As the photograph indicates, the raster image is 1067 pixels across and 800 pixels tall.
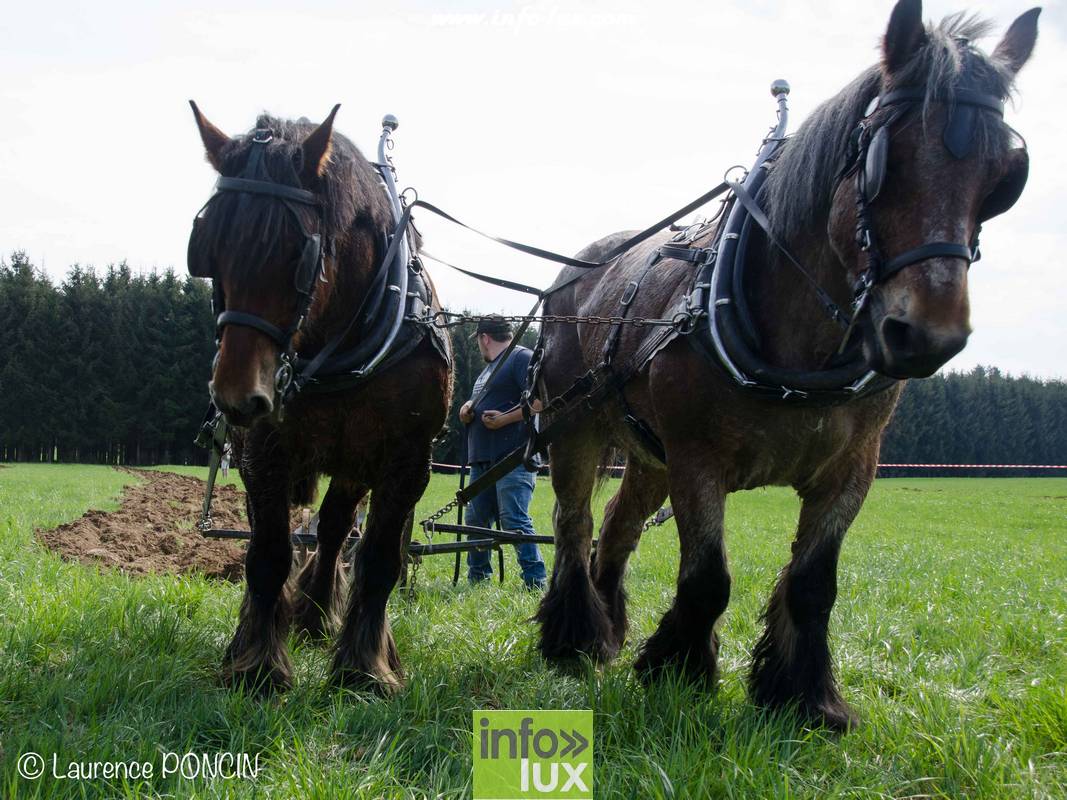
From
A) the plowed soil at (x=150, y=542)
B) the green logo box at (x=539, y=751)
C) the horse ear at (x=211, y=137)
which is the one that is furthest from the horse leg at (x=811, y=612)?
the plowed soil at (x=150, y=542)

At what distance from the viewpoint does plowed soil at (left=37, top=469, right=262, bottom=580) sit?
5820 millimetres

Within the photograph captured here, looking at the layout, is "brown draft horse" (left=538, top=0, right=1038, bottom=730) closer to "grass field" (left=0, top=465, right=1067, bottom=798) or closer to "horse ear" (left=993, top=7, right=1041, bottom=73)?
"horse ear" (left=993, top=7, right=1041, bottom=73)

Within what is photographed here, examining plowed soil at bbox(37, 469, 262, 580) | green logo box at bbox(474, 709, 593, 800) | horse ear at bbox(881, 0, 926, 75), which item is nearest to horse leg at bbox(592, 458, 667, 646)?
horse ear at bbox(881, 0, 926, 75)

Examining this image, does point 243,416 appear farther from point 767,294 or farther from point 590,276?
point 590,276

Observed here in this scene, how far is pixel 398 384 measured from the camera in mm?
3281

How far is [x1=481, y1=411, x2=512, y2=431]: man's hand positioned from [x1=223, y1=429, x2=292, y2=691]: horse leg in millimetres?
2719

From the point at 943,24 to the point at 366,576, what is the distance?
297 cm

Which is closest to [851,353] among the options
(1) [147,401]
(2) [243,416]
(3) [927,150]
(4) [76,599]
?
(3) [927,150]

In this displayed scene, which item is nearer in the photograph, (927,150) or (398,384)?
(927,150)

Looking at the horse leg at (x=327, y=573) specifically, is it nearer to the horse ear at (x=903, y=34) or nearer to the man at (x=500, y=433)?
the man at (x=500, y=433)

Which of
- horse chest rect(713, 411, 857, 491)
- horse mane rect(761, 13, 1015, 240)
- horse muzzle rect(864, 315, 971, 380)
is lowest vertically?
horse chest rect(713, 411, 857, 491)

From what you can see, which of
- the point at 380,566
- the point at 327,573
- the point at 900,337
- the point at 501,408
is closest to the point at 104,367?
the point at 501,408

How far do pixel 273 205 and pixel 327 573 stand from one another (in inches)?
89.0

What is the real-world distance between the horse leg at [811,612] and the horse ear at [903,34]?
4.96 ft
